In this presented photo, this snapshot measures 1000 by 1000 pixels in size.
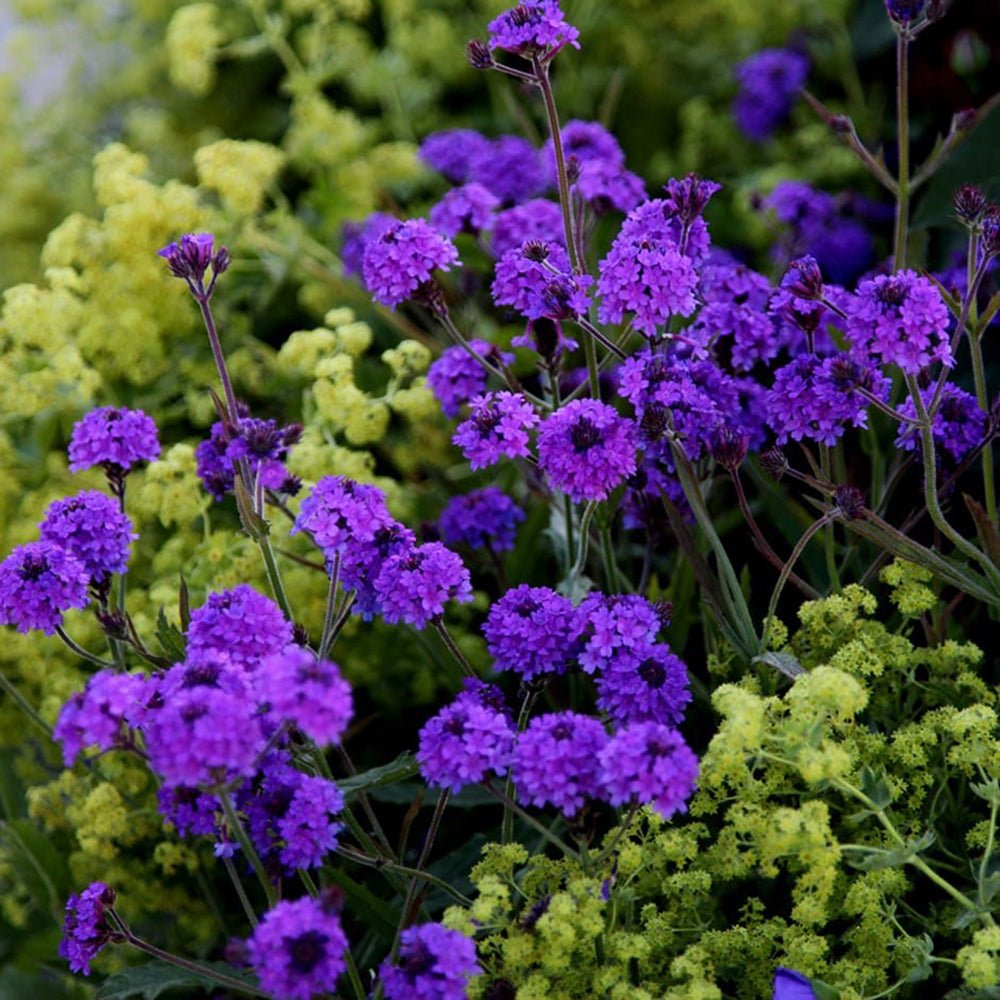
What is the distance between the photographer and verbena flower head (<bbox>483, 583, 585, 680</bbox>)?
815 millimetres

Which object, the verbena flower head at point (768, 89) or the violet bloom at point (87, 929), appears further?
the verbena flower head at point (768, 89)

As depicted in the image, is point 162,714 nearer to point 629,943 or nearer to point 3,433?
point 629,943

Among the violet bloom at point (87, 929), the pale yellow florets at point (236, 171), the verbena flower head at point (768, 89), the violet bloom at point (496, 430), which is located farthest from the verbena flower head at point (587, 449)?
the verbena flower head at point (768, 89)

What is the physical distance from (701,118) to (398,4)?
46 centimetres

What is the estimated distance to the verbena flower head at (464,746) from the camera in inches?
28.3

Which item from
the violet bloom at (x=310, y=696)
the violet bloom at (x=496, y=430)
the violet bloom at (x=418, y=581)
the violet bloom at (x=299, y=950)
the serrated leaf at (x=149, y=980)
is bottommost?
the serrated leaf at (x=149, y=980)

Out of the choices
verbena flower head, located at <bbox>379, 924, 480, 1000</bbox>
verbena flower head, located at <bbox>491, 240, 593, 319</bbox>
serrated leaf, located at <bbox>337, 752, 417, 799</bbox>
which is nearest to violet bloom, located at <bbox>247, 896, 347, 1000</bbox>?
verbena flower head, located at <bbox>379, 924, 480, 1000</bbox>

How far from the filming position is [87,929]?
2.56ft

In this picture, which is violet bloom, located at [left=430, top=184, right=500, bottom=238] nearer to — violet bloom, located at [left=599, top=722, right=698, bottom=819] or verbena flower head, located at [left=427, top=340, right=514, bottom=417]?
verbena flower head, located at [left=427, top=340, right=514, bottom=417]

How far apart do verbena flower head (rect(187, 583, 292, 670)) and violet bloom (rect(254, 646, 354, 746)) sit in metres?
0.11

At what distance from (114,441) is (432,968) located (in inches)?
19.2

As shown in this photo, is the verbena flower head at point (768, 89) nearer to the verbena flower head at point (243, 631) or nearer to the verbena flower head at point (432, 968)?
the verbena flower head at point (243, 631)

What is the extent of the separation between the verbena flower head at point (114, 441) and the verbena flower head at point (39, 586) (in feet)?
0.41

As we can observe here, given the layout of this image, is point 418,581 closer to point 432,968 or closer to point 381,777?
point 381,777
